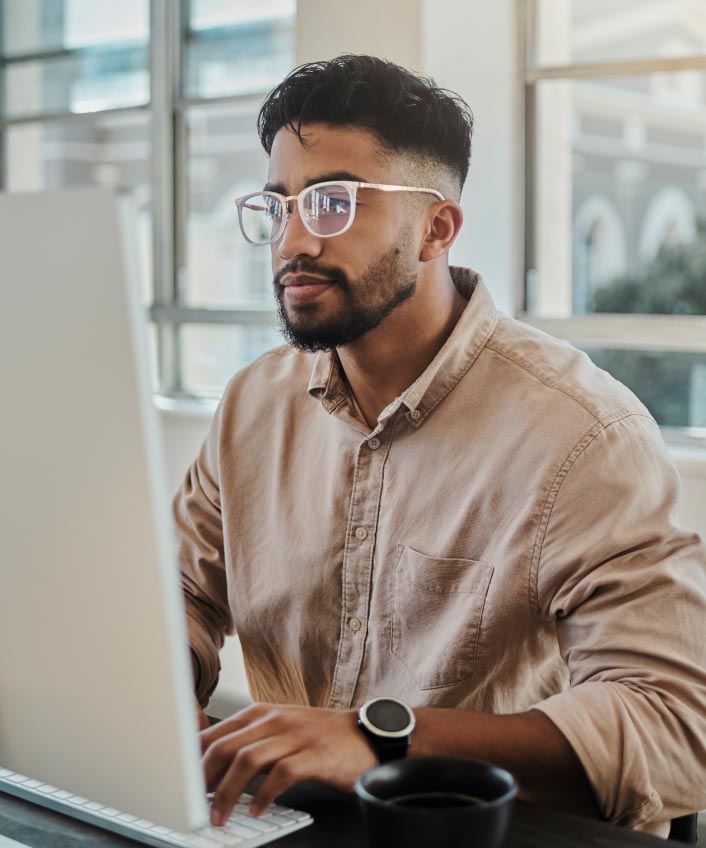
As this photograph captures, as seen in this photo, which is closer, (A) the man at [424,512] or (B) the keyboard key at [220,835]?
A: (B) the keyboard key at [220,835]

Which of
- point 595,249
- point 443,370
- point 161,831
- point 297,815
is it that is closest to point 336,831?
point 297,815

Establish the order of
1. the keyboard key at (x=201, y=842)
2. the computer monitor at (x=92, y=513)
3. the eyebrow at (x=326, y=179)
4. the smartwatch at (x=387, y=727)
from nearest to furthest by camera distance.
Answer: the computer monitor at (x=92, y=513)
the keyboard key at (x=201, y=842)
the smartwatch at (x=387, y=727)
the eyebrow at (x=326, y=179)

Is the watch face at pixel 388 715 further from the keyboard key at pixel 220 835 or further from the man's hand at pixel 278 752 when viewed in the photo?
the keyboard key at pixel 220 835

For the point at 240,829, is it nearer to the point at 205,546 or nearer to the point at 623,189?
the point at 205,546

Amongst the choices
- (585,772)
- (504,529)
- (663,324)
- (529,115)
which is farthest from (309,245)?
(529,115)

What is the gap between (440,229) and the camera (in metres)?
1.53

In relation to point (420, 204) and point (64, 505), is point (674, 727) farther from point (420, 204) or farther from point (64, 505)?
point (420, 204)

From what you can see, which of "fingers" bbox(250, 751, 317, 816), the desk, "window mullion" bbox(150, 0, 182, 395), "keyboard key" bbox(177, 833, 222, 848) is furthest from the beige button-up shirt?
"window mullion" bbox(150, 0, 182, 395)

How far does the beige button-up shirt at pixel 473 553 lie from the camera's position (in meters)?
1.08

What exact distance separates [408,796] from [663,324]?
80.3 inches

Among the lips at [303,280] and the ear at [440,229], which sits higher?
the ear at [440,229]

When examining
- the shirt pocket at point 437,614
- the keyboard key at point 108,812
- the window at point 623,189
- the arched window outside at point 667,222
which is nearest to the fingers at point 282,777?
the keyboard key at point 108,812

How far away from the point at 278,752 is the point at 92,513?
362mm

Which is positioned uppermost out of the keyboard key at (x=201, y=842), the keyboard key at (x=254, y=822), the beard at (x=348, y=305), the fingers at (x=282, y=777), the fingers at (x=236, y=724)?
the beard at (x=348, y=305)
